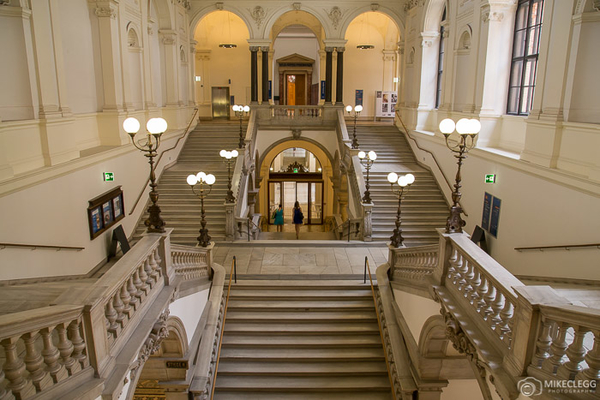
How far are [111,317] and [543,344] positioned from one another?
15.0ft

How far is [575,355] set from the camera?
3736 mm

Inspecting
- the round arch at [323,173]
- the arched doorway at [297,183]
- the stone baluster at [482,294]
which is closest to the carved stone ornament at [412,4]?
the round arch at [323,173]

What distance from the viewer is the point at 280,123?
20922mm

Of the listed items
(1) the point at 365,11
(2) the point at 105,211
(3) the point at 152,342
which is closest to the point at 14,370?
(3) the point at 152,342

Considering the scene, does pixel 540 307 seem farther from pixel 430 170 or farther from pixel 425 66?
pixel 425 66

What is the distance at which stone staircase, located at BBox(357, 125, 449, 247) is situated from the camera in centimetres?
1448

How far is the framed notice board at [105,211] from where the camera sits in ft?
35.3

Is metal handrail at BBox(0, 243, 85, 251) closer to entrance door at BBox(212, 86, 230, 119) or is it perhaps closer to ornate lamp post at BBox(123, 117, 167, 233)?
ornate lamp post at BBox(123, 117, 167, 233)

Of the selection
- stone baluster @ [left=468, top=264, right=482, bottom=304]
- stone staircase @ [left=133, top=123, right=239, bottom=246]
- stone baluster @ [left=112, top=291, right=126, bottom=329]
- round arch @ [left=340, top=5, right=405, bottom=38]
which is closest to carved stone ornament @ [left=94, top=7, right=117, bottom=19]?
stone staircase @ [left=133, top=123, right=239, bottom=246]

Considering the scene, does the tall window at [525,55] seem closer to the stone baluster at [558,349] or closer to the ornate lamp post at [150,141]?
the stone baluster at [558,349]

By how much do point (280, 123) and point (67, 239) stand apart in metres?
12.9

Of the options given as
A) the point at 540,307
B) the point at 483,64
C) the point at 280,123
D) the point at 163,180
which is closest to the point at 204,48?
the point at 280,123

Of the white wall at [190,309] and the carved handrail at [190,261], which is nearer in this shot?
the white wall at [190,309]

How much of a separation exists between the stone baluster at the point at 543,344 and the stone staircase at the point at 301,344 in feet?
17.2
